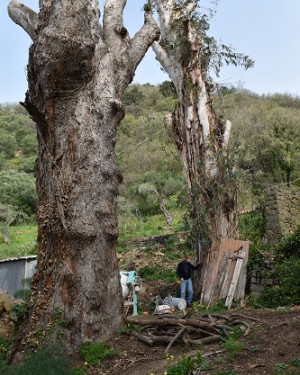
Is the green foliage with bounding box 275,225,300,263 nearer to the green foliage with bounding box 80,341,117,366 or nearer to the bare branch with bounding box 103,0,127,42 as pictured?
the green foliage with bounding box 80,341,117,366

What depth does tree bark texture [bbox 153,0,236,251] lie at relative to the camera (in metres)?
11.8

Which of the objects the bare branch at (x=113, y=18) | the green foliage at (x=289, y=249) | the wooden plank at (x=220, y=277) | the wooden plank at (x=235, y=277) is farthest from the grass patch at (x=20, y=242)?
the bare branch at (x=113, y=18)

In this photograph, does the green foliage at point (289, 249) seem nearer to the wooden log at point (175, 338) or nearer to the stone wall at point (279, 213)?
the stone wall at point (279, 213)

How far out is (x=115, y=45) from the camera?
7699 mm

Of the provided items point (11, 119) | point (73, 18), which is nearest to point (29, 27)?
point (73, 18)

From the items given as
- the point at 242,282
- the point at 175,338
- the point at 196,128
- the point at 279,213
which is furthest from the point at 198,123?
the point at 175,338

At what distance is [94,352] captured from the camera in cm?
599

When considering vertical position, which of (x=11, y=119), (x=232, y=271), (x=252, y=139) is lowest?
(x=232, y=271)

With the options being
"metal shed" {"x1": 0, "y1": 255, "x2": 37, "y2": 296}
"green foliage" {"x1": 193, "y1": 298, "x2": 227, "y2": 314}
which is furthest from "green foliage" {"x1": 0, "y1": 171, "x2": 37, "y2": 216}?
"green foliage" {"x1": 193, "y1": 298, "x2": 227, "y2": 314}

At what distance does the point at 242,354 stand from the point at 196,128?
803 cm

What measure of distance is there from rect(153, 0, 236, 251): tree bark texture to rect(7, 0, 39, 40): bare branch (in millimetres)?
5663

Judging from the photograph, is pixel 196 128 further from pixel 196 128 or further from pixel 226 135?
pixel 226 135

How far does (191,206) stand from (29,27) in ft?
20.4

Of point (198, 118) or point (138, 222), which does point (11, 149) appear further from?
point (198, 118)
